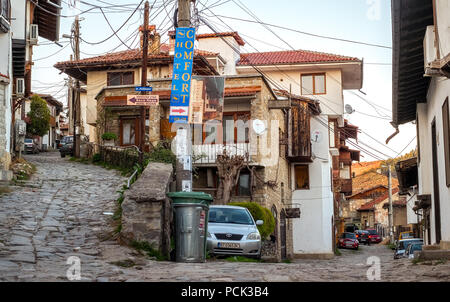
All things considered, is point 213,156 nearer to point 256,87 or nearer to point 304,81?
point 256,87

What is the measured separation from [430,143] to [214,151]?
13.5 m

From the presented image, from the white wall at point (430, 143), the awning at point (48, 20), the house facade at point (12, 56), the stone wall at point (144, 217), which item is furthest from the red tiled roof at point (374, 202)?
the stone wall at point (144, 217)

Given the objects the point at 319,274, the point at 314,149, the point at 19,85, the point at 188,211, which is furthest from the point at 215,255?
the point at 314,149

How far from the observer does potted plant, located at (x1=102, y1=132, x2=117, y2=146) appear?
33062 mm

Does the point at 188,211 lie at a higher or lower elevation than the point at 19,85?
lower

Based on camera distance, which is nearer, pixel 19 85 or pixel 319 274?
pixel 319 274

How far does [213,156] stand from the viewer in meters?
29.3

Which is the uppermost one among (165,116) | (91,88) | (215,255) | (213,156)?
(91,88)

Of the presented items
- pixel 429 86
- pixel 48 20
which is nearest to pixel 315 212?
pixel 48 20

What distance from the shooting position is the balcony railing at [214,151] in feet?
94.7

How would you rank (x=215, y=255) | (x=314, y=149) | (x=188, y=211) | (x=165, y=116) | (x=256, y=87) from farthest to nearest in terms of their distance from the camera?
1. (x=314, y=149)
2. (x=165, y=116)
3. (x=256, y=87)
4. (x=215, y=255)
5. (x=188, y=211)

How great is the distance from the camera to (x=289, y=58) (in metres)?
41.9

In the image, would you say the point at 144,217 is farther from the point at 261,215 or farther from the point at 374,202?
the point at 374,202

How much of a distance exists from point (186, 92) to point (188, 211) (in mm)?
2995
